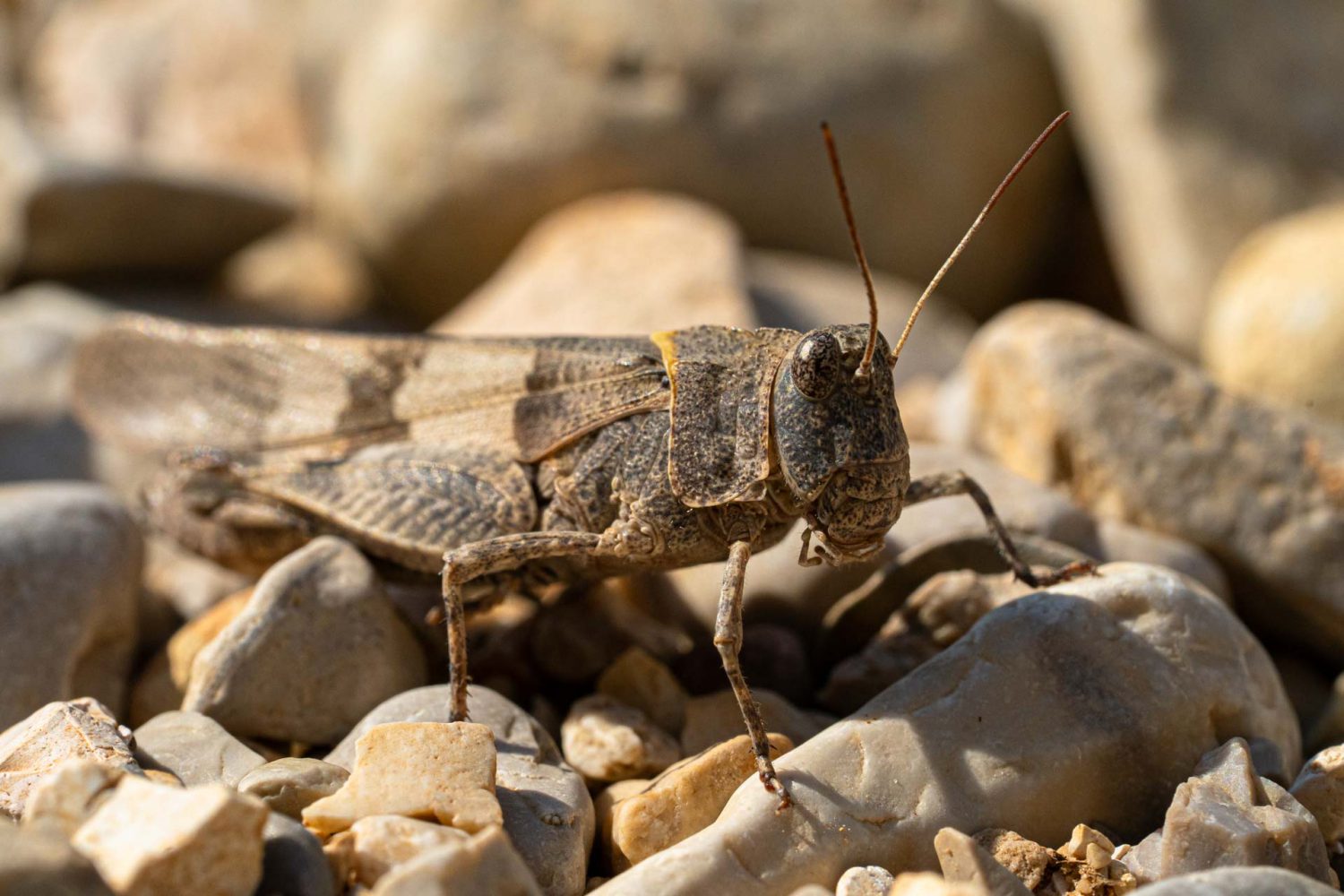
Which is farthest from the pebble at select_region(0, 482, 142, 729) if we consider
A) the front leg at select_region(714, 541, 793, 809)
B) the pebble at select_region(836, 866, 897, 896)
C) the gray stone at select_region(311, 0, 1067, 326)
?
the gray stone at select_region(311, 0, 1067, 326)

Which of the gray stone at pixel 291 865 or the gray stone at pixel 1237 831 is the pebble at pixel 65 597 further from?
the gray stone at pixel 1237 831

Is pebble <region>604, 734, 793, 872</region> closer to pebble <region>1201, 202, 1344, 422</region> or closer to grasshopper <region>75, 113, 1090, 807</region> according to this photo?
grasshopper <region>75, 113, 1090, 807</region>

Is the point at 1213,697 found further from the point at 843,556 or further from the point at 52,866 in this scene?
the point at 52,866

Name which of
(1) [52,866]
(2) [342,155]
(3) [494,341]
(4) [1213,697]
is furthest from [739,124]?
(1) [52,866]

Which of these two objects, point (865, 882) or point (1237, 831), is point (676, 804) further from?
point (1237, 831)

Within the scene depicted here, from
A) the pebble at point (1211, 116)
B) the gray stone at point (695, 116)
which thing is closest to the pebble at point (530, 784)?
the gray stone at point (695, 116)

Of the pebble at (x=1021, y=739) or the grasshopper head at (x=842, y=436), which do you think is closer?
the pebble at (x=1021, y=739)
